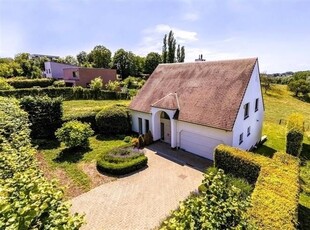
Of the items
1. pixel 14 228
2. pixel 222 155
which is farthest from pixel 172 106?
pixel 14 228

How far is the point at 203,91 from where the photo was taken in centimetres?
1714

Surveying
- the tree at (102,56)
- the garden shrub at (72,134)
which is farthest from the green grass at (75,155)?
the tree at (102,56)

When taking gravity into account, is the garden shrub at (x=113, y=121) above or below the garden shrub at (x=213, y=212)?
below

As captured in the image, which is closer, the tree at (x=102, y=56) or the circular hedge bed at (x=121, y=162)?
the circular hedge bed at (x=121, y=162)

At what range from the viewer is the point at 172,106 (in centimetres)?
1723

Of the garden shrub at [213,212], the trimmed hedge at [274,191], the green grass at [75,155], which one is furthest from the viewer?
the green grass at [75,155]

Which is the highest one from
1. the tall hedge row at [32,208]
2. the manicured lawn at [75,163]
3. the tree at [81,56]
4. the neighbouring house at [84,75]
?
the tree at [81,56]

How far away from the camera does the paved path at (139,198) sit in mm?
9820

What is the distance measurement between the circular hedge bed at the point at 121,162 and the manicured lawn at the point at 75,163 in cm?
62

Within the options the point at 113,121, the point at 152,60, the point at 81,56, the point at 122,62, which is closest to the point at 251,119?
the point at 113,121

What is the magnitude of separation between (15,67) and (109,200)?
7106cm

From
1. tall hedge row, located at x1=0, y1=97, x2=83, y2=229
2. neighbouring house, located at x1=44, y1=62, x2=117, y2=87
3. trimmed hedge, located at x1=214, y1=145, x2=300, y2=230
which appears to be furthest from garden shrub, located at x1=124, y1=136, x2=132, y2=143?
neighbouring house, located at x1=44, y1=62, x2=117, y2=87

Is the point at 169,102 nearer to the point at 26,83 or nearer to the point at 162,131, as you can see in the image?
the point at 162,131

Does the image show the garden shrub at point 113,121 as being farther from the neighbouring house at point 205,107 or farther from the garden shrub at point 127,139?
the garden shrub at point 127,139
